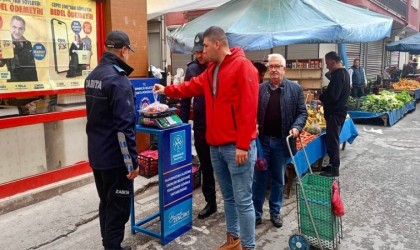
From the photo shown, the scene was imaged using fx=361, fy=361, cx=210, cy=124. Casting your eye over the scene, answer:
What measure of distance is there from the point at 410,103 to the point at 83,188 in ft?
41.8

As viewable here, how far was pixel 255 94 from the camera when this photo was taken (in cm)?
308

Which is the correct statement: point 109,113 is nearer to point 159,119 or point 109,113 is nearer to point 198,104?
point 159,119

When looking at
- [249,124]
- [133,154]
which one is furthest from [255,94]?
[133,154]

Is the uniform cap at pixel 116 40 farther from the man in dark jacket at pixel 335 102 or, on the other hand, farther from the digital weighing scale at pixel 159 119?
the man in dark jacket at pixel 335 102

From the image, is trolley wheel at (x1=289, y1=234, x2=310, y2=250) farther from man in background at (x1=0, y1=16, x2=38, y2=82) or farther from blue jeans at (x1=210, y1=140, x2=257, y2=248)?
man in background at (x1=0, y1=16, x2=38, y2=82)

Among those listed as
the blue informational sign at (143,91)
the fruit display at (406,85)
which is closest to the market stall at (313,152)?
the blue informational sign at (143,91)

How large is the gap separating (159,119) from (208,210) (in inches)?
58.7

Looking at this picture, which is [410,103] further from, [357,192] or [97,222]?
[97,222]

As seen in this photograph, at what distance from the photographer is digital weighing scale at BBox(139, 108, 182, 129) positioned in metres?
3.53

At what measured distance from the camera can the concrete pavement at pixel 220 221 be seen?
3770 millimetres

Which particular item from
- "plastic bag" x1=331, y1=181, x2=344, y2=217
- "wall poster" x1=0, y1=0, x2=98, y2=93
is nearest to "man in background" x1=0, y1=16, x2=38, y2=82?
"wall poster" x1=0, y1=0, x2=98, y2=93

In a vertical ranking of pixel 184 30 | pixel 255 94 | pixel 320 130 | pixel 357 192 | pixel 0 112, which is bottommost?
pixel 357 192

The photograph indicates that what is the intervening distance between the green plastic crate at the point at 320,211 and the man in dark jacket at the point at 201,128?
123 cm

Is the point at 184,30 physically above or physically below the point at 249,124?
above
